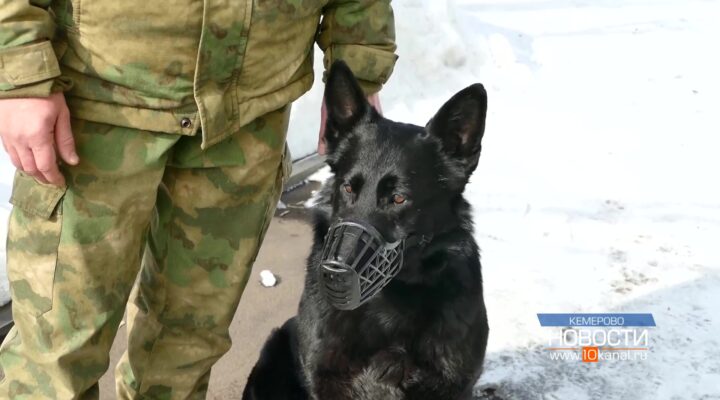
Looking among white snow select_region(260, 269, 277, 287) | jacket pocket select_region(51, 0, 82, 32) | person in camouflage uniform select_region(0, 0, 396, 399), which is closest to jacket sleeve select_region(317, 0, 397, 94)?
person in camouflage uniform select_region(0, 0, 396, 399)

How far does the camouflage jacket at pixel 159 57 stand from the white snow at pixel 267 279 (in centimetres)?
162

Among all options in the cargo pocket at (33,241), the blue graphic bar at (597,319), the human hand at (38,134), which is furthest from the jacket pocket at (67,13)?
the blue graphic bar at (597,319)

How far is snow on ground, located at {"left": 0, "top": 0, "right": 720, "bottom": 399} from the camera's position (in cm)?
292

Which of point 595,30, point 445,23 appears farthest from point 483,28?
point 595,30

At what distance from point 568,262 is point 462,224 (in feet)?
5.29

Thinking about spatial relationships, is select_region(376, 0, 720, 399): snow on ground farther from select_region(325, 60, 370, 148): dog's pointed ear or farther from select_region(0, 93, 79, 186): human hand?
select_region(0, 93, 79, 186): human hand

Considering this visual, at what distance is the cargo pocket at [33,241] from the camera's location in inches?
66.4

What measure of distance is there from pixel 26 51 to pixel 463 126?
1.16 m

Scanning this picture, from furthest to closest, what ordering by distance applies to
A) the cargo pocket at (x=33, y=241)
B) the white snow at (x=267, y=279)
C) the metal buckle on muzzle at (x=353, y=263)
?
the white snow at (x=267, y=279) → the metal buckle on muzzle at (x=353, y=263) → the cargo pocket at (x=33, y=241)

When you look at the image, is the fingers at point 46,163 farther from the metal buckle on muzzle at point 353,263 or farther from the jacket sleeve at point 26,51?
the metal buckle on muzzle at point 353,263

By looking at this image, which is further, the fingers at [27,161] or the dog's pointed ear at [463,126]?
the dog's pointed ear at [463,126]

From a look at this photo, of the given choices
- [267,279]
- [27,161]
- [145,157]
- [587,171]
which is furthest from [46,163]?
[587,171]

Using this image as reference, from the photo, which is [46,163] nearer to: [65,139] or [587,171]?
[65,139]

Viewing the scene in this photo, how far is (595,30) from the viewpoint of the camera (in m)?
7.21
